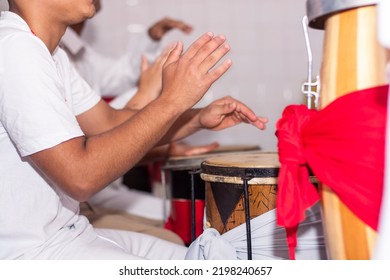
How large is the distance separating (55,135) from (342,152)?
1.74ft

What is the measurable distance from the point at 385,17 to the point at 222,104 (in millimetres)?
808

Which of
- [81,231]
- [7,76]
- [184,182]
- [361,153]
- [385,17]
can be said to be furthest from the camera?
[184,182]

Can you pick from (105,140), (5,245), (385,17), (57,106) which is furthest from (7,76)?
(385,17)

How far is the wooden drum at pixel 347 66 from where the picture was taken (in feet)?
3.08

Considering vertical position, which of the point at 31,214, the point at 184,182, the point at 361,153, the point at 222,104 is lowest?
the point at 184,182

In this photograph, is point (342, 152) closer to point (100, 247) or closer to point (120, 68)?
point (100, 247)

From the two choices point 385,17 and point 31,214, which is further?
point 31,214

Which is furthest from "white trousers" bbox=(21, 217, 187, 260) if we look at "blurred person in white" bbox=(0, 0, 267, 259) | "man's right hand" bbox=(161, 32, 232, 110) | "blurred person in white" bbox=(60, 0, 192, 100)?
"blurred person in white" bbox=(60, 0, 192, 100)

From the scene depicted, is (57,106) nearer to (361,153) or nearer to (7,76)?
(7,76)

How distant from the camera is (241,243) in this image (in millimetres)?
1360

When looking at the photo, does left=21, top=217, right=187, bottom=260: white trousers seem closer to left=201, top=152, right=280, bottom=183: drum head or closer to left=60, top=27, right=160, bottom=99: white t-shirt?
left=201, top=152, right=280, bottom=183: drum head

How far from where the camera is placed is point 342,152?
0.95 meters

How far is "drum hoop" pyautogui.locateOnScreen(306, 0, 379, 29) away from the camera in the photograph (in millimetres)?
928

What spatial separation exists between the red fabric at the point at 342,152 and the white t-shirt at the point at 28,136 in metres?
0.42
